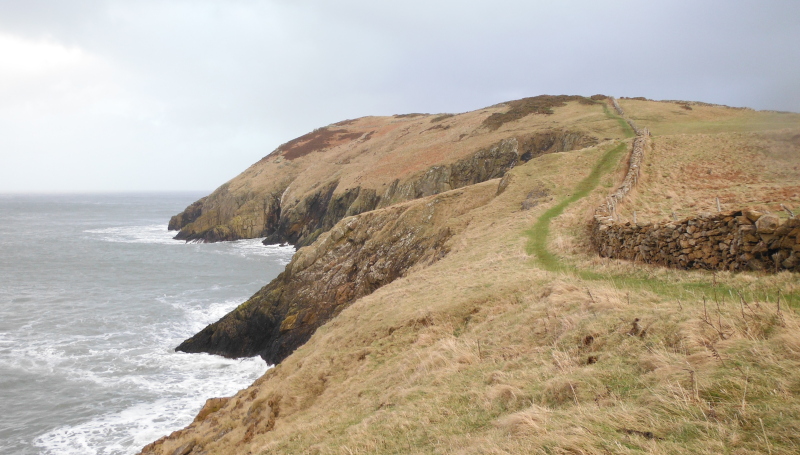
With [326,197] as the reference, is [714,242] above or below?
below

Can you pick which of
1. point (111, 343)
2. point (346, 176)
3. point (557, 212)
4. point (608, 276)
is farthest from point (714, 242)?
point (346, 176)

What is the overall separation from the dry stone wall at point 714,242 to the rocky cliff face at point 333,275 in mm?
11227

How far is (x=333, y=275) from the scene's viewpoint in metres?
27.7

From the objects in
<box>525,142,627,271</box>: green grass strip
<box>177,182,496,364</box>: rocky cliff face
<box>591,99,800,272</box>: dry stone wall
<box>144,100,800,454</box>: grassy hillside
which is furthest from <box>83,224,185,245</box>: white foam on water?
<box>591,99,800,272</box>: dry stone wall

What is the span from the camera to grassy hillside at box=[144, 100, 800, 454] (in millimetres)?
4555

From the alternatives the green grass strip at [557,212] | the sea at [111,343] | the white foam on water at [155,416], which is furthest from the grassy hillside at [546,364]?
the sea at [111,343]

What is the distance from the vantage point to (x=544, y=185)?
28.1 m

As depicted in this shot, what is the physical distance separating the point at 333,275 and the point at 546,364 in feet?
70.5

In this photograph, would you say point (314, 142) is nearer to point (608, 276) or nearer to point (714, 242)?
point (608, 276)

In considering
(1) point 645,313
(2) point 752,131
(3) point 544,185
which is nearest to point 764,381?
(1) point 645,313

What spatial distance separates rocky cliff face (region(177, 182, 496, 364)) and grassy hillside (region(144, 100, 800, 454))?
6.31 metres

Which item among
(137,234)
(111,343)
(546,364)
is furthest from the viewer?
(137,234)

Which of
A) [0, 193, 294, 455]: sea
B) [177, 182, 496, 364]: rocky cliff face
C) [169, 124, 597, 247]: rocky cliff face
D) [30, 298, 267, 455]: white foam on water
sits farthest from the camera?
[169, 124, 597, 247]: rocky cliff face

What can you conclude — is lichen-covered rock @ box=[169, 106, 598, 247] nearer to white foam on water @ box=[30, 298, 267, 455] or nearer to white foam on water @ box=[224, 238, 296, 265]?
white foam on water @ box=[224, 238, 296, 265]
